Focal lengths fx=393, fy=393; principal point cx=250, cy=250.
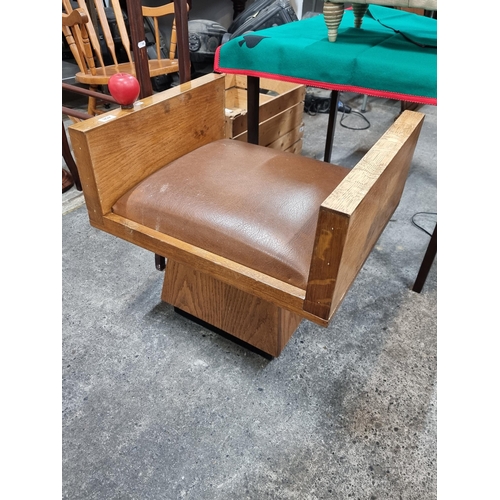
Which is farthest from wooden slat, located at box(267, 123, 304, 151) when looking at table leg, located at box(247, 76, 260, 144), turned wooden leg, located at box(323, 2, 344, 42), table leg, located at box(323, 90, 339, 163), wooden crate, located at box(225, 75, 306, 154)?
turned wooden leg, located at box(323, 2, 344, 42)

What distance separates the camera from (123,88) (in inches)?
30.1

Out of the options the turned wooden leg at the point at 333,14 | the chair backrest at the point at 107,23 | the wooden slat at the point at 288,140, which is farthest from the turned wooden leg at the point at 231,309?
the chair backrest at the point at 107,23

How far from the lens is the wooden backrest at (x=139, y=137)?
0.75m

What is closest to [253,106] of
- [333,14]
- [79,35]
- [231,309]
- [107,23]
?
[333,14]

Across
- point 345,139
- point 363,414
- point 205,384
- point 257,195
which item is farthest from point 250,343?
point 345,139

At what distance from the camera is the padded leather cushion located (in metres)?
0.69

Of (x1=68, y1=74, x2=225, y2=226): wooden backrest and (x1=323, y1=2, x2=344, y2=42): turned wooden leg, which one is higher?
(x1=323, y1=2, x2=344, y2=42): turned wooden leg

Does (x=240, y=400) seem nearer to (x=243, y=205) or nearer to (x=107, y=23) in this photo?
(x=243, y=205)

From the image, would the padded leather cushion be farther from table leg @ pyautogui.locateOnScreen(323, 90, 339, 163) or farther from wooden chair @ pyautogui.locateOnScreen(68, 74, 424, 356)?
table leg @ pyautogui.locateOnScreen(323, 90, 339, 163)

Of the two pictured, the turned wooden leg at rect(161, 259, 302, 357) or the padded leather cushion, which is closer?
the padded leather cushion

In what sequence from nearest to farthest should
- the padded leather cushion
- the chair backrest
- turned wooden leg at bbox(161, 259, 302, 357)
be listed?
the padded leather cushion
turned wooden leg at bbox(161, 259, 302, 357)
the chair backrest

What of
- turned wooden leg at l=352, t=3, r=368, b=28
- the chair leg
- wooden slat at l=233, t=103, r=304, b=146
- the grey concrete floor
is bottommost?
the grey concrete floor

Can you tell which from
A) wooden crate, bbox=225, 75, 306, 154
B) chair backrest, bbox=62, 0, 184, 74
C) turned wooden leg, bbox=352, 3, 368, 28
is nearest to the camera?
turned wooden leg, bbox=352, 3, 368, 28

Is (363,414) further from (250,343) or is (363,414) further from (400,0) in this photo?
(400,0)
